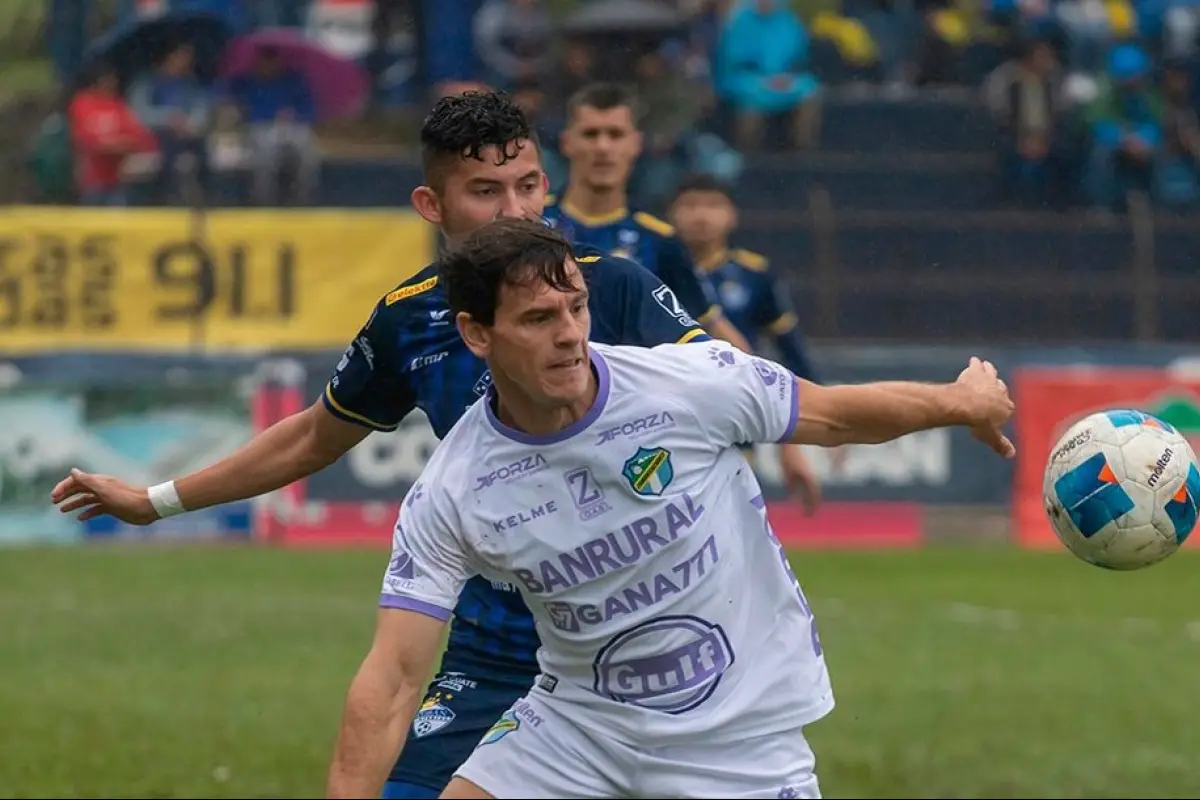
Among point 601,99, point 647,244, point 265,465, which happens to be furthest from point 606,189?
point 265,465

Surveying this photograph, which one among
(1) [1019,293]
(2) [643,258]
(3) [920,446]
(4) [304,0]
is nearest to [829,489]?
(3) [920,446]

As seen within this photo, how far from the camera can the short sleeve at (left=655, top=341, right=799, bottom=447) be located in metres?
4.87

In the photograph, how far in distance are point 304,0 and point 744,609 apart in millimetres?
18690

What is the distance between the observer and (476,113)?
18.4 feet

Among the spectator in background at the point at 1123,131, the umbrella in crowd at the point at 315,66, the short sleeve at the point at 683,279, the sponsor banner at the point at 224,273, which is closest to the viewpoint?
the short sleeve at the point at 683,279

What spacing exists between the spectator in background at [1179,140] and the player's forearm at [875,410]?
17.5m

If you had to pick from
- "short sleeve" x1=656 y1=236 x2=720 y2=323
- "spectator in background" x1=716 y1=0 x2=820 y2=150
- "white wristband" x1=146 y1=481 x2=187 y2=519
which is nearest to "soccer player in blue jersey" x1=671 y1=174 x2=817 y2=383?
"short sleeve" x1=656 y1=236 x2=720 y2=323

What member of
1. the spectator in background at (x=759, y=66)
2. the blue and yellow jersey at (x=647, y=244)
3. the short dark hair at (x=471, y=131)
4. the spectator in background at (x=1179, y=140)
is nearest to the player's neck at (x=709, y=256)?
the blue and yellow jersey at (x=647, y=244)

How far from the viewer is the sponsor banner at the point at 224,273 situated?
18281mm

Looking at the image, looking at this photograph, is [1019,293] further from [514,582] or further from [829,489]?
[514,582]

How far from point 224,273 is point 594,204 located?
9842mm

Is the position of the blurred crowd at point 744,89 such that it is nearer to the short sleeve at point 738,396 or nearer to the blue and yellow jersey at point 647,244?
the blue and yellow jersey at point 647,244

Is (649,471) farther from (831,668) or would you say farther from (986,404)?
(831,668)

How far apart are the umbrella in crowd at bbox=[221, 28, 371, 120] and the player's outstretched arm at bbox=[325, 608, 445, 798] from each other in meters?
17.1
